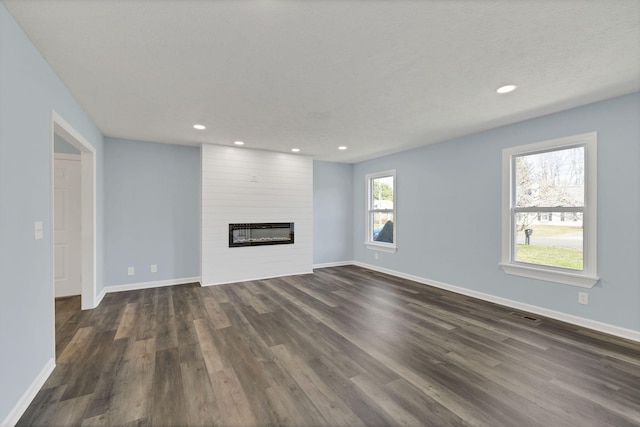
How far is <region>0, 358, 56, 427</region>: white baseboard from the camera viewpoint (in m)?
1.65

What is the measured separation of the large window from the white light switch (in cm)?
510

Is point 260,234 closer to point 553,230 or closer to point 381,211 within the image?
point 381,211

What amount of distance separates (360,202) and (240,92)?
440 centimetres

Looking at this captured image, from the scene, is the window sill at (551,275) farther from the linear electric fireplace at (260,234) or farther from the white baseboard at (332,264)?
the linear electric fireplace at (260,234)

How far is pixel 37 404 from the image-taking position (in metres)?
1.87

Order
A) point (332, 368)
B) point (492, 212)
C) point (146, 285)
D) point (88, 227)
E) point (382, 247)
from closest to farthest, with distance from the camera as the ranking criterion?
point (332, 368) < point (88, 227) < point (492, 212) < point (146, 285) < point (382, 247)

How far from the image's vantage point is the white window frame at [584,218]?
309 cm

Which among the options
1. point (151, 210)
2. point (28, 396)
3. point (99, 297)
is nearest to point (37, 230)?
point (28, 396)

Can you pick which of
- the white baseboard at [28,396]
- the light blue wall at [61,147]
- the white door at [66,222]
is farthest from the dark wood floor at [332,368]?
the light blue wall at [61,147]

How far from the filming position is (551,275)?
11.2 feet

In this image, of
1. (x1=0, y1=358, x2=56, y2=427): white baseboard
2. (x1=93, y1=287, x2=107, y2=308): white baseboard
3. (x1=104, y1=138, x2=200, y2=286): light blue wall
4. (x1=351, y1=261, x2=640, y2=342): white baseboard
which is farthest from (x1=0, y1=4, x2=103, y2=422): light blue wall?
(x1=351, y1=261, x2=640, y2=342): white baseboard

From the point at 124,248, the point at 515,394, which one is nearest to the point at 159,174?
the point at 124,248

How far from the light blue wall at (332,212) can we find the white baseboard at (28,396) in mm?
4714

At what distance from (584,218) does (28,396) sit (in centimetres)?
524
